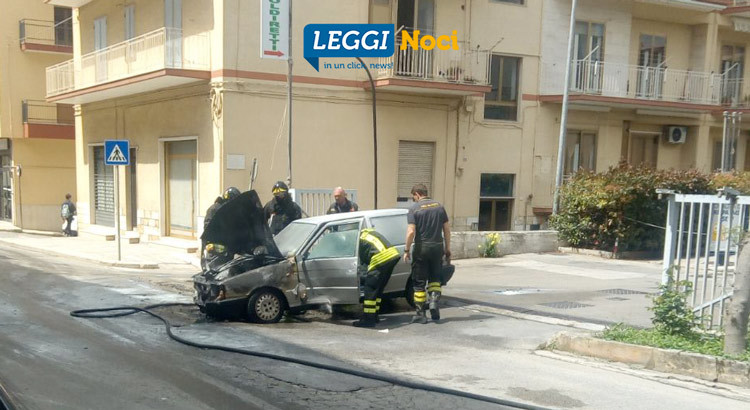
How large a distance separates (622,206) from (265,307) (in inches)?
420

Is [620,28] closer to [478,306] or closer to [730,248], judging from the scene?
[478,306]

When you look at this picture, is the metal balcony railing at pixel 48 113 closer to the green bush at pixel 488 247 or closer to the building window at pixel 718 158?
the green bush at pixel 488 247

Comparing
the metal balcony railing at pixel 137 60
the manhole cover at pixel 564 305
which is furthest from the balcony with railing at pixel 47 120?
the manhole cover at pixel 564 305

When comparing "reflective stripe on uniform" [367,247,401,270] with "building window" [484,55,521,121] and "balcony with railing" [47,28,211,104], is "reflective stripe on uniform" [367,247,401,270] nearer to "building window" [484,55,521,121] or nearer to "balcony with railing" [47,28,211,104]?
"balcony with railing" [47,28,211,104]

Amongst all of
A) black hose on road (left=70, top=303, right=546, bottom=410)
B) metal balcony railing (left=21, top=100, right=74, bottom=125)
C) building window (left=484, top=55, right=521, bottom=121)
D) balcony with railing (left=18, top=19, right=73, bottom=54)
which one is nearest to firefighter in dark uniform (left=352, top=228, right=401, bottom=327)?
black hose on road (left=70, top=303, right=546, bottom=410)

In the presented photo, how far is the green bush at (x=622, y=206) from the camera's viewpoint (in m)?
16.1

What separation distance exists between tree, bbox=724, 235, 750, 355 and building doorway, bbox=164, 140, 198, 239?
45.5 feet

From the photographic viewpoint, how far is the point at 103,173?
73.4 ft

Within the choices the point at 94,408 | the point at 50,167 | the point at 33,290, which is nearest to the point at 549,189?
the point at 33,290

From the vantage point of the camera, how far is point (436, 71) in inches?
699

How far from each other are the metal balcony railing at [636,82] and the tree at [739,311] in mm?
14731

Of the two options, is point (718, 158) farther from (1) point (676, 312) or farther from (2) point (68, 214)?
(2) point (68, 214)

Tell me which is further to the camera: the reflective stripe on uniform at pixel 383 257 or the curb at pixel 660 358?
the reflective stripe on uniform at pixel 383 257

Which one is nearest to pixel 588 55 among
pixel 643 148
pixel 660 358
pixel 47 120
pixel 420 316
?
pixel 643 148
